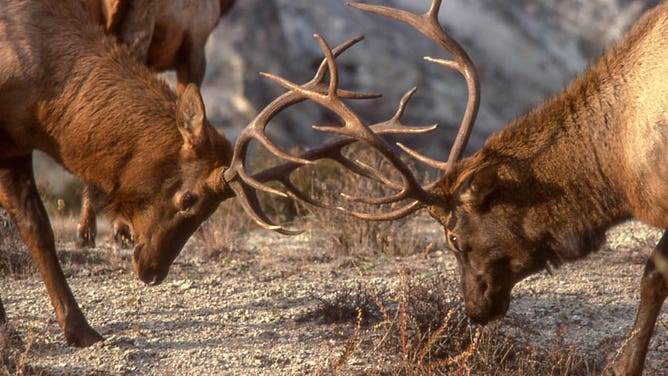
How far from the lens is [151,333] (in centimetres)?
679

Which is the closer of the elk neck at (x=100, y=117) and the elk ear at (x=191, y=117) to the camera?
the elk ear at (x=191, y=117)

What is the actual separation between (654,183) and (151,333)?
117 inches

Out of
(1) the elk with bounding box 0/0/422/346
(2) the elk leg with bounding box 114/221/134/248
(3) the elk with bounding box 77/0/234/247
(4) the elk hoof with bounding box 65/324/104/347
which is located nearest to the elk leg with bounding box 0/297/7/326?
(1) the elk with bounding box 0/0/422/346

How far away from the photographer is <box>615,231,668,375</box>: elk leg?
589cm

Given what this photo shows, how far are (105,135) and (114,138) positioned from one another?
6 cm

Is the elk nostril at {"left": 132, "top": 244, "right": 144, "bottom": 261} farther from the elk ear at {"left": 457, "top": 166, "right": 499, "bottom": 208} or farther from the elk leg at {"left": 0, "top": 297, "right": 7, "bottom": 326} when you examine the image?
the elk ear at {"left": 457, "top": 166, "right": 499, "bottom": 208}

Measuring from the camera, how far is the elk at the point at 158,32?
8.35 metres

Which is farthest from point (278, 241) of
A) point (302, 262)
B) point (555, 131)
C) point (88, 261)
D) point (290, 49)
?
point (290, 49)

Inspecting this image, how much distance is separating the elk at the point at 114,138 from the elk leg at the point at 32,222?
1 cm

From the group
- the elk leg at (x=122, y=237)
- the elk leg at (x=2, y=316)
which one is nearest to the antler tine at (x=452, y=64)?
the elk leg at (x=2, y=316)

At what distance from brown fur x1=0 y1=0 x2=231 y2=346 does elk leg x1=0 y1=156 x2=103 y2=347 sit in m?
0.01

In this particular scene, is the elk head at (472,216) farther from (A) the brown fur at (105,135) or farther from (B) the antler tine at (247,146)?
(A) the brown fur at (105,135)

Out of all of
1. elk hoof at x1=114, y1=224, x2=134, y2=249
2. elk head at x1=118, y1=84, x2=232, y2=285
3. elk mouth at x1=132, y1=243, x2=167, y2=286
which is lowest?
elk hoof at x1=114, y1=224, x2=134, y2=249

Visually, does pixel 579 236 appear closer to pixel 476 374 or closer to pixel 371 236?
pixel 476 374
